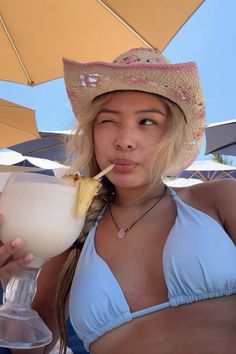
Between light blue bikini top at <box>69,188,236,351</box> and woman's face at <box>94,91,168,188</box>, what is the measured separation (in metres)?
0.23

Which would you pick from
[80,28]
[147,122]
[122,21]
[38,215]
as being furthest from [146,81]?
[80,28]

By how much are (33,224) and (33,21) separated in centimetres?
246

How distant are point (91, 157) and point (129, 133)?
323 millimetres

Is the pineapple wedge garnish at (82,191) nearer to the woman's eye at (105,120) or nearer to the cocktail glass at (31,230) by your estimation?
the cocktail glass at (31,230)

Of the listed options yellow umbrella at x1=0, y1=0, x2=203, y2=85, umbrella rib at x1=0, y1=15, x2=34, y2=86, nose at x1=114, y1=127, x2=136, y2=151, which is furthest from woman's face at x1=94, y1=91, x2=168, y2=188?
umbrella rib at x1=0, y1=15, x2=34, y2=86

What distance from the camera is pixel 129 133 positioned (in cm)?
123

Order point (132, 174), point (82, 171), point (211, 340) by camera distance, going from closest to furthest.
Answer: point (211, 340), point (132, 174), point (82, 171)

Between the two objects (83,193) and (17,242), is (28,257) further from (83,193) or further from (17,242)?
(83,193)

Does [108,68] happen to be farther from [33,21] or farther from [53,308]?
[33,21]

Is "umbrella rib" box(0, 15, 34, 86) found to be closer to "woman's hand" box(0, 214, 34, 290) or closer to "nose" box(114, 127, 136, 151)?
"nose" box(114, 127, 136, 151)

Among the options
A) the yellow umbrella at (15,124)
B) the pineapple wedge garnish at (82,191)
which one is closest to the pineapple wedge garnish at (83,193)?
the pineapple wedge garnish at (82,191)

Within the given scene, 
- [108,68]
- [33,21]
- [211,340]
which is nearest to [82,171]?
[108,68]

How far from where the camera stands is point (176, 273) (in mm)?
1155

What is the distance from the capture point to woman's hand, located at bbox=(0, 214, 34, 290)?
916 mm
